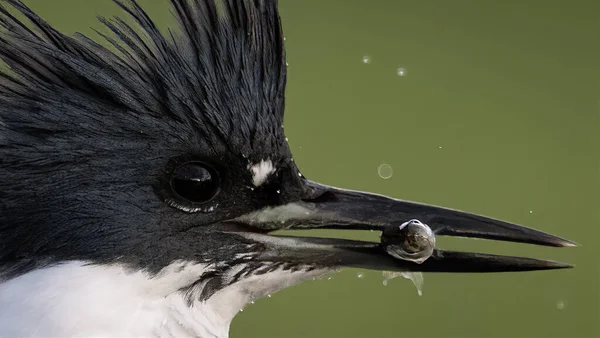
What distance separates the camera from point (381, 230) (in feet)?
4.27

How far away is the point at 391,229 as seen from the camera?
1.29 m

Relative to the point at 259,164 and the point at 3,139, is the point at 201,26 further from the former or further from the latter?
the point at 3,139

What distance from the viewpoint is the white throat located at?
1.11 m

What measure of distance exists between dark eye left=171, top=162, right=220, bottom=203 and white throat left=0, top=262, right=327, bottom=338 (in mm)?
92

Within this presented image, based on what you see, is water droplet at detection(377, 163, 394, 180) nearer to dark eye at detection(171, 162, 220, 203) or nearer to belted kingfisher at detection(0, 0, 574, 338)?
belted kingfisher at detection(0, 0, 574, 338)

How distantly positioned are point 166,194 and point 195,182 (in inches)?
1.7

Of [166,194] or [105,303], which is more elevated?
[166,194]

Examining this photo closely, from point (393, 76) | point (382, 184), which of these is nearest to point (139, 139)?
point (382, 184)

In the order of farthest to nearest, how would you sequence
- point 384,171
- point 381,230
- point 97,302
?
point 384,171, point 381,230, point 97,302

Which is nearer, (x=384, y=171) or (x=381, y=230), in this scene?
(x=381, y=230)

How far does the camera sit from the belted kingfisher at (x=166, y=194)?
3.68 ft

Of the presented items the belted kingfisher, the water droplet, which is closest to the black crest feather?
the belted kingfisher

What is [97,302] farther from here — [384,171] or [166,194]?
[384,171]

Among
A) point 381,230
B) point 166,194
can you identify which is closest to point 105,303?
point 166,194
